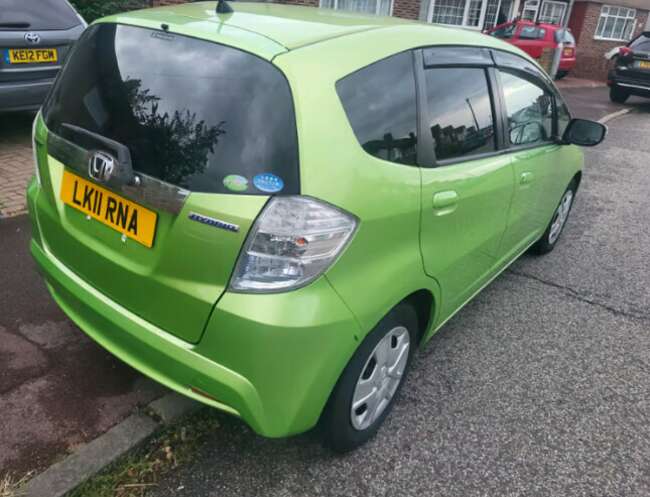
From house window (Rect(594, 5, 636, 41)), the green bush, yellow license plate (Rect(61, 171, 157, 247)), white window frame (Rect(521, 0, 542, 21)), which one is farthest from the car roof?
house window (Rect(594, 5, 636, 41))

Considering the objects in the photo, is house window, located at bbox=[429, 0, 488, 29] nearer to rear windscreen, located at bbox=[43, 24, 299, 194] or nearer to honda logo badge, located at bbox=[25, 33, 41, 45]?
honda logo badge, located at bbox=[25, 33, 41, 45]

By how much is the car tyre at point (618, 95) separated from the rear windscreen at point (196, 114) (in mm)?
15014

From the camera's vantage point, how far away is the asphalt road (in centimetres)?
225

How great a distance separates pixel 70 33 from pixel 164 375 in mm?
4595

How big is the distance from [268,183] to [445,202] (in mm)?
947

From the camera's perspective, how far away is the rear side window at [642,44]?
13.4m

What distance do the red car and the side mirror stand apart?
13819mm

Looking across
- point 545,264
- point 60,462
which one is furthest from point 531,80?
point 60,462

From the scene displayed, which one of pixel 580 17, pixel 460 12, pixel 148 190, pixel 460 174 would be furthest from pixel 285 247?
pixel 580 17

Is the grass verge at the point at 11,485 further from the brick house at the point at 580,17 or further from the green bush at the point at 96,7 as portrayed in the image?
the brick house at the point at 580,17

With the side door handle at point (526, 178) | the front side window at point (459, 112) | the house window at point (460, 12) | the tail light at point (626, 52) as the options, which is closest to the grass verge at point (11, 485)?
the front side window at point (459, 112)

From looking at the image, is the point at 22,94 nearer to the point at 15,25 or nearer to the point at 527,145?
the point at 15,25

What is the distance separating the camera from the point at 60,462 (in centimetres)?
211

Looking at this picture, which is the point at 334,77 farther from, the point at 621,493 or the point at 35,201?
the point at 621,493
